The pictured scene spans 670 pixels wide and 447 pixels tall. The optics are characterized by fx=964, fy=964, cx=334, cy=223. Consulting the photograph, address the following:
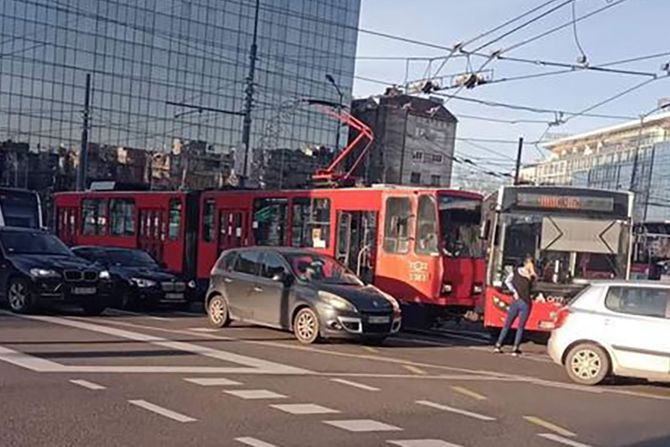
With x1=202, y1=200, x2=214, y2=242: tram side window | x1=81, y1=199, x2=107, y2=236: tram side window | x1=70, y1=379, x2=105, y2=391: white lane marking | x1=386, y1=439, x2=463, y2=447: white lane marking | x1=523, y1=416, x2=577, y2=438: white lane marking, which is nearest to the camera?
x1=386, y1=439, x2=463, y2=447: white lane marking

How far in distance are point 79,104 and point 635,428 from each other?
7766cm

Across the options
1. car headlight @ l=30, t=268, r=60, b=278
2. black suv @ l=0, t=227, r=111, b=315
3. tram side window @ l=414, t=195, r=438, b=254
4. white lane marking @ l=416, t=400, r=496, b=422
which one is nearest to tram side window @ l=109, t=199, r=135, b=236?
black suv @ l=0, t=227, r=111, b=315

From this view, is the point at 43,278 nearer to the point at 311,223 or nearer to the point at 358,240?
the point at 358,240

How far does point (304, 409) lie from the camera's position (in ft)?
31.6

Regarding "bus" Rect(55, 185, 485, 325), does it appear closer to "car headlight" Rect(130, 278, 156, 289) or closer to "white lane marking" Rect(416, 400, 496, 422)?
"car headlight" Rect(130, 278, 156, 289)

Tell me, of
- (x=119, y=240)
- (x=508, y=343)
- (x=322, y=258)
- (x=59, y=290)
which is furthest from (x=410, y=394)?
(x=119, y=240)

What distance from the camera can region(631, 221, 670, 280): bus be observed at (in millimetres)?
18109

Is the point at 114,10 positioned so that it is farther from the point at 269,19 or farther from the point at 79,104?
the point at 269,19

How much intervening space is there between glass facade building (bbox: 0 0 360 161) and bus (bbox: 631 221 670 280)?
130ft

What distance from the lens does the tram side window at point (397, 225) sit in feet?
65.5

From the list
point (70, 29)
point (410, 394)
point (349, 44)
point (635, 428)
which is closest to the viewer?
point (635, 428)

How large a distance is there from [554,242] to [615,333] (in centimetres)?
456

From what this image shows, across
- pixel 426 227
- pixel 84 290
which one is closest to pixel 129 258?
pixel 84 290

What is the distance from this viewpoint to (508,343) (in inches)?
740
